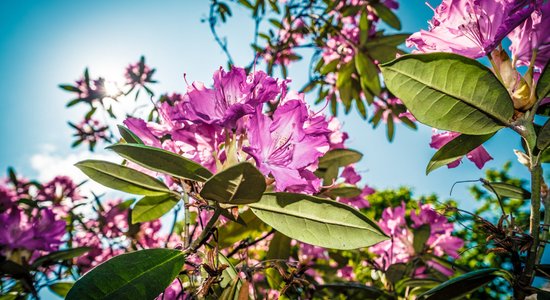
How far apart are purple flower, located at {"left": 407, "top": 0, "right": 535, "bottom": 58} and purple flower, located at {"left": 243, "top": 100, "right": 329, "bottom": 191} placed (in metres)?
0.27

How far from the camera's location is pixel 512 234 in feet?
2.24

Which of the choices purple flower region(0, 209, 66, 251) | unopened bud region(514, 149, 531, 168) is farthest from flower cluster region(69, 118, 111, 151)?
unopened bud region(514, 149, 531, 168)

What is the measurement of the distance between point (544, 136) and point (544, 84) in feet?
0.30

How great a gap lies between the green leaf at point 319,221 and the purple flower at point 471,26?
1.15ft

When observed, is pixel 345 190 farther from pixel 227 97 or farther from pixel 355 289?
pixel 227 97

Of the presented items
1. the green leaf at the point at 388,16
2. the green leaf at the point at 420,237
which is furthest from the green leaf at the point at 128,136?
the green leaf at the point at 388,16

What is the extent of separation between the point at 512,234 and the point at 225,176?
1.88 ft

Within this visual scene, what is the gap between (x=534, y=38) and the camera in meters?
0.60

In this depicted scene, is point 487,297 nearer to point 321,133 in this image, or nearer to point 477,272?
point 477,272

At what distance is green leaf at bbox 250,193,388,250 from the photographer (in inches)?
22.2

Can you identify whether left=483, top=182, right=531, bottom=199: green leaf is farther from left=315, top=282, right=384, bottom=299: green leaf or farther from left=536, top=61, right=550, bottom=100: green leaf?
left=315, top=282, right=384, bottom=299: green leaf

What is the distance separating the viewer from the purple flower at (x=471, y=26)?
556mm

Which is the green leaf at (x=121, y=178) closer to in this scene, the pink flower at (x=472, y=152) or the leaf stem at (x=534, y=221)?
the pink flower at (x=472, y=152)

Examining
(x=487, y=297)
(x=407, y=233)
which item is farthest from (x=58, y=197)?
(x=487, y=297)
